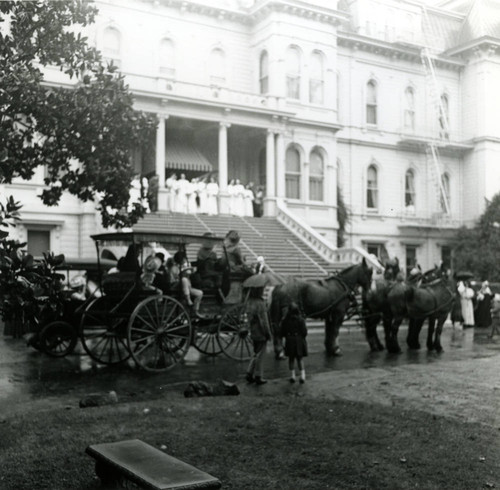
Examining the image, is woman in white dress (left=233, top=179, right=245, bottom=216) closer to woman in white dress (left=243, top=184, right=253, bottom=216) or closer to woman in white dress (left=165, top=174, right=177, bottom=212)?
woman in white dress (left=243, top=184, right=253, bottom=216)

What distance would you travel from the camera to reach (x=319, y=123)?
106 feet

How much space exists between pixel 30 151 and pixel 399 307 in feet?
29.5

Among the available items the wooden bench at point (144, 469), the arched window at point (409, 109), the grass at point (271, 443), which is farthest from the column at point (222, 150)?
the wooden bench at point (144, 469)

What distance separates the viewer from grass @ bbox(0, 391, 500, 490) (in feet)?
20.1

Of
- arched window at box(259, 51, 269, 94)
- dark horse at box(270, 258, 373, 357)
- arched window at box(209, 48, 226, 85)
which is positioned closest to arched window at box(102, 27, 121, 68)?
arched window at box(209, 48, 226, 85)

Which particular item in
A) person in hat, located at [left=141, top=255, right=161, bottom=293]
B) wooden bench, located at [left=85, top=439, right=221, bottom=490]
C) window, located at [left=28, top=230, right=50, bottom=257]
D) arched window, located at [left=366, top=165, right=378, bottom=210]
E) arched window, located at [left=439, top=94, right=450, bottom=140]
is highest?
arched window, located at [left=439, top=94, right=450, bottom=140]

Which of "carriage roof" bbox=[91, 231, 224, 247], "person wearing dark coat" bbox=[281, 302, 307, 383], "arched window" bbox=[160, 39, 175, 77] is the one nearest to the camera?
"person wearing dark coat" bbox=[281, 302, 307, 383]

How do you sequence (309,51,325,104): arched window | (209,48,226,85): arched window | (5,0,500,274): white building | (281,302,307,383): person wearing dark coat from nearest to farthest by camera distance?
1. (281,302,307,383): person wearing dark coat
2. (5,0,500,274): white building
3. (209,48,226,85): arched window
4. (309,51,325,104): arched window

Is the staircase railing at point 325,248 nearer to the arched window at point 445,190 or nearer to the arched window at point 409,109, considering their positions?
the arched window at point 409,109

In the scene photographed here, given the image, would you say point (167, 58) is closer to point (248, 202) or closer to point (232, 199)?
point (232, 199)

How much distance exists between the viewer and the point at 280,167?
3020 cm

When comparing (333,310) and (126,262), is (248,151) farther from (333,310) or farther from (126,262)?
(126,262)

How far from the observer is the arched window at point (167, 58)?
99.7 feet

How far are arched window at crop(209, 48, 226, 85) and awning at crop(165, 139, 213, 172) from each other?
374 cm
